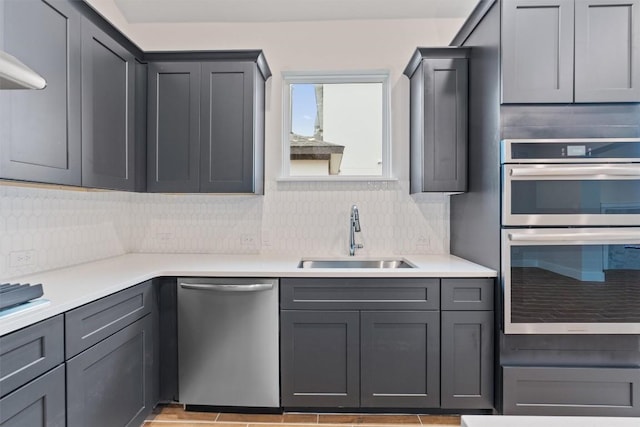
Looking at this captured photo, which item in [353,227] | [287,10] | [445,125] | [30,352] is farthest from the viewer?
[287,10]

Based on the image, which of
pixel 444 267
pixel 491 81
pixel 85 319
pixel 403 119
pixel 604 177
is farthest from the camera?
pixel 403 119

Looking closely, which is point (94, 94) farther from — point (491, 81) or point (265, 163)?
point (491, 81)

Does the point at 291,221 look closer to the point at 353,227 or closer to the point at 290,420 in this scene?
the point at 353,227

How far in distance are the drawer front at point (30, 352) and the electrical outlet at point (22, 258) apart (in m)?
0.77

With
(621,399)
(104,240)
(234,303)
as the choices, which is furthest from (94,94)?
(621,399)

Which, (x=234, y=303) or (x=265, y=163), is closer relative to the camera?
(x=234, y=303)

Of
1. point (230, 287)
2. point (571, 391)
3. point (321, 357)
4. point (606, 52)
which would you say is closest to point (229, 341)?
point (230, 287)

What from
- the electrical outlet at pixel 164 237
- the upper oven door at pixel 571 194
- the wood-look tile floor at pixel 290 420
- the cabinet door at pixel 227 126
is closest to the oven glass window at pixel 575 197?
the upper oven door at pixel 571 194

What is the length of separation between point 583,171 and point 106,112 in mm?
2642

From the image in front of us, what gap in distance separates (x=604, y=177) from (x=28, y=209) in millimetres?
3061

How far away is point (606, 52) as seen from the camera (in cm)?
196

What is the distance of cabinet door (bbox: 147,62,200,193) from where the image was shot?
247 cm

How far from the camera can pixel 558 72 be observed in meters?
1.97

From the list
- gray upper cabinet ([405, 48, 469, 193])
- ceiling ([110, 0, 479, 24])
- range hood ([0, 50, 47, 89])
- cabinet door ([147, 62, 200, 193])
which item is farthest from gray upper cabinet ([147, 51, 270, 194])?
range hood ([0, 50, 47, 89])
